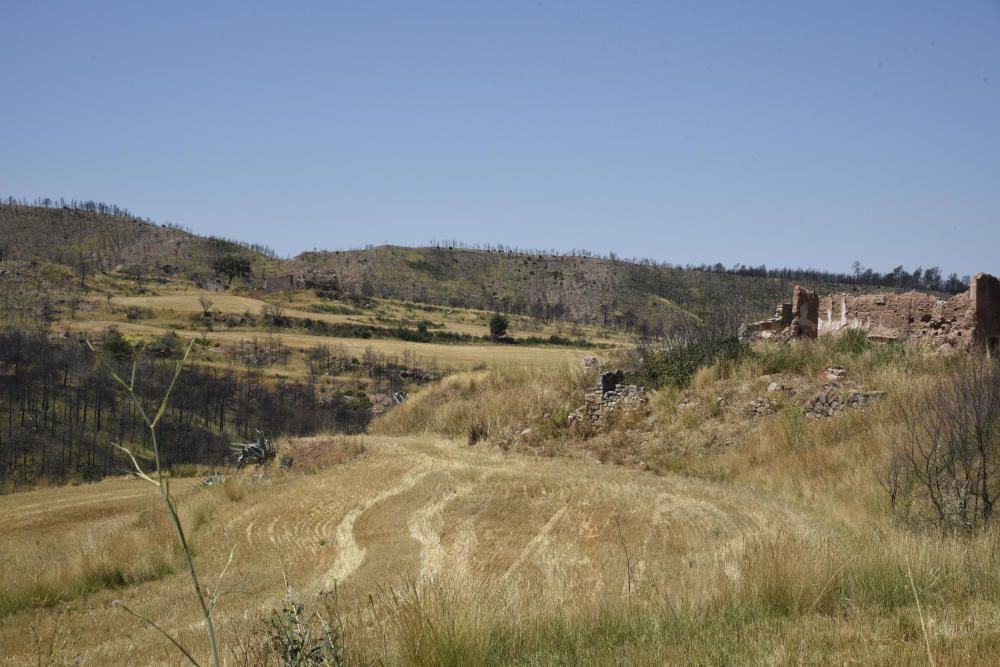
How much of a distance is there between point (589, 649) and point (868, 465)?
857 cm

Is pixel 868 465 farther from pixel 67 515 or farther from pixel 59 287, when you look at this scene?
pixel 59 287

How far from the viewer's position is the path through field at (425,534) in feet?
24.0

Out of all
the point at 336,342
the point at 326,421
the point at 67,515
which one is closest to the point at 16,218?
the point at 336,342

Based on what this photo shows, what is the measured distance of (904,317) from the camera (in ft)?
53.5

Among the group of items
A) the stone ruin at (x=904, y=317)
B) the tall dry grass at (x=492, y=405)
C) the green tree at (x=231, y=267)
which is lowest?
the tall dry grass at (x=492, y=405)

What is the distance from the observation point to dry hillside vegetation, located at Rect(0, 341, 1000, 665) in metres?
4.46

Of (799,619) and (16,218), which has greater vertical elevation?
(16,218)

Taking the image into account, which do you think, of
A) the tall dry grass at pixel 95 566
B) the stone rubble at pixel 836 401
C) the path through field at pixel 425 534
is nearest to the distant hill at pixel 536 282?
the stone rubble at pixel 836 401

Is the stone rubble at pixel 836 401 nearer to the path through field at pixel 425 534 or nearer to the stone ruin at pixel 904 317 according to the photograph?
the stone ruin at pixel 904 317

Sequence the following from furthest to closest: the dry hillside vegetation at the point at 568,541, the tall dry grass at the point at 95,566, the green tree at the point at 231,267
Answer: the green tree at the point at 231,267 < the tall dry grass at the point at 95,566 < the dry hillside vegetation at the point at 568,541

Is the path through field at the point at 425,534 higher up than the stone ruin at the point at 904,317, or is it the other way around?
the stone ruin at the point at 904,317

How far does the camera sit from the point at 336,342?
6638 cm

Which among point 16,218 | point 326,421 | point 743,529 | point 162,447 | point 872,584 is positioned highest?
point 16,218

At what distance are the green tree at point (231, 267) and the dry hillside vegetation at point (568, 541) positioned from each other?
294 feet
